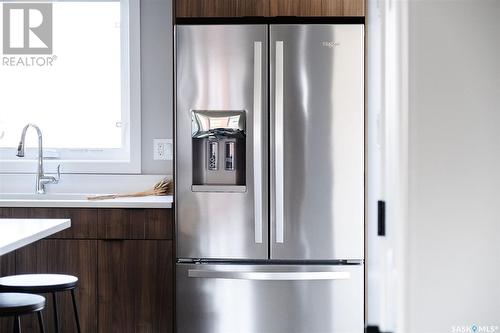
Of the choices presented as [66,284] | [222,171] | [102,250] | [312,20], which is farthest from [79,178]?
[312,20]

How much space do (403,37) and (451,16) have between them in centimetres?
9

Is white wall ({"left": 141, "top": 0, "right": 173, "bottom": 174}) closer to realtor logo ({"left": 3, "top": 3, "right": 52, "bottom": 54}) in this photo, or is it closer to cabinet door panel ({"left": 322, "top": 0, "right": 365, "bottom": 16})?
realtor logo ({"left": 3, "top": 3, "right": 52, "bottom": 54})

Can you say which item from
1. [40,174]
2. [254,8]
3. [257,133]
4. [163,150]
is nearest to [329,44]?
[254,8]

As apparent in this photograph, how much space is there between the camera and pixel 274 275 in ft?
10.4

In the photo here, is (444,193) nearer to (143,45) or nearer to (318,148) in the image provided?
(318,148)

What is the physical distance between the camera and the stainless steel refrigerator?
3.17 metres

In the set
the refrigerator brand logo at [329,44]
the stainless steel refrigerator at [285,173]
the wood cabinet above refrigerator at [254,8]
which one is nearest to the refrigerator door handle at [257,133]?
the stainless steel refrigerator at [285,173]

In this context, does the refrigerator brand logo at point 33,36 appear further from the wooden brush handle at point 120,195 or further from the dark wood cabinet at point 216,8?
the dark wood cabinet at point 216,8

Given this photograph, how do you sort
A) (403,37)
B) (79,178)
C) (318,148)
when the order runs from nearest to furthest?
(403,37)
(318,148)
(79,178)

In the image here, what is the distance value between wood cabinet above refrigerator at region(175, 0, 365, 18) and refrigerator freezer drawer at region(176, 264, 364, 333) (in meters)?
1.18

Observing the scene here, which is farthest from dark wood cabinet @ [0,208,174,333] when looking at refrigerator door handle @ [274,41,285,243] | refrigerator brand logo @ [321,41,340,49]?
refrigerator brand logo @ [321,41,340,49]

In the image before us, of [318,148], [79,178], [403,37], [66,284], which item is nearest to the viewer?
[403,37]

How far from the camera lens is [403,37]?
3.37 ft

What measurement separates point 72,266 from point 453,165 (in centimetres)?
250
